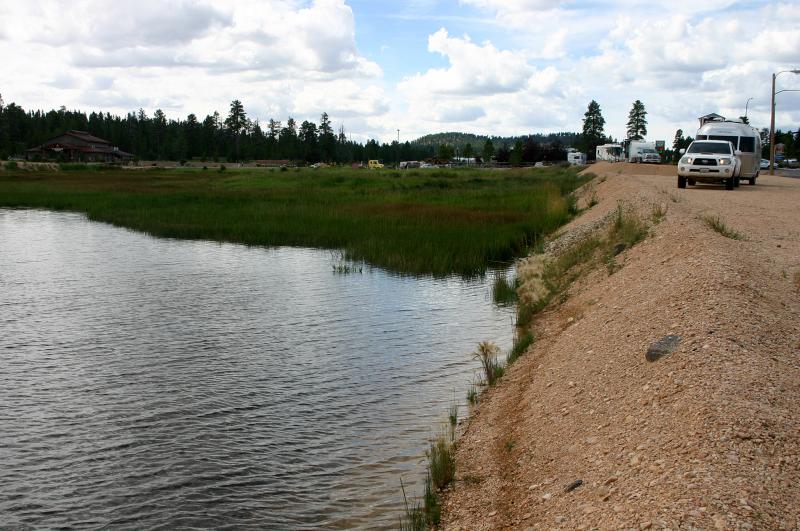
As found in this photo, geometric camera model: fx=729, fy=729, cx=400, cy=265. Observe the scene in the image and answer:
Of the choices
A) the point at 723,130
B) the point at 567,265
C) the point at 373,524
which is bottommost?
the point at 373,524

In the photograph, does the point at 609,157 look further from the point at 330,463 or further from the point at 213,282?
the point at 330,463

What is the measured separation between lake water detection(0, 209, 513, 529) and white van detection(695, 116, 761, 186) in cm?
2007

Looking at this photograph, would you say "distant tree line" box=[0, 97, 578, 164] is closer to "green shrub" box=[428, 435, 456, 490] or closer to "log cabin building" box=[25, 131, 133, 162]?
"log cabin building" box=[25, 131, 133, 162]

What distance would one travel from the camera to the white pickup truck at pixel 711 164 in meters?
31.0

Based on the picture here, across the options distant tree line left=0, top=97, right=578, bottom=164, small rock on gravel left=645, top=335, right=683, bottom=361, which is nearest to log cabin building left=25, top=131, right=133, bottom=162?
distant tree line left=0, top=97, right=578, bottom=164

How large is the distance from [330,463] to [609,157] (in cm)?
9607

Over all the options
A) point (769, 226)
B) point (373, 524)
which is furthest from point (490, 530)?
point (769, 226)

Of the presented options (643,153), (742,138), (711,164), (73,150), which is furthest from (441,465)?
(73,150)

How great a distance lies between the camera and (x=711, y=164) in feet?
103

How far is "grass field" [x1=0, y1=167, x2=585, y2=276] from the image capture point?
2650 cm

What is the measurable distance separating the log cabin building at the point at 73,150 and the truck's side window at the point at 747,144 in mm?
107640

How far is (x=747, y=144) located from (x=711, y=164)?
225 inches

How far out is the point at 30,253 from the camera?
27.5 m

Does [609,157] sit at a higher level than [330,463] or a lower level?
higher
